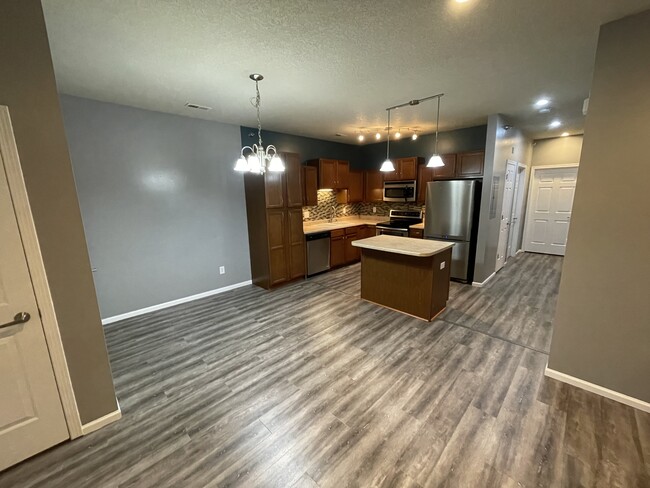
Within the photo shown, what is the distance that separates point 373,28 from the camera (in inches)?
70.5

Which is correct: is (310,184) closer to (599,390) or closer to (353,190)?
(353,190)

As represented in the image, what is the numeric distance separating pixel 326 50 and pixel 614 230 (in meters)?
2.56

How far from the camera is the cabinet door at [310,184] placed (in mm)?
5180

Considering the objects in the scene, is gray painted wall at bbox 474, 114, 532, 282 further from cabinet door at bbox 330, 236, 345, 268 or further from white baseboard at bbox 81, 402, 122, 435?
white baseboard at bbox 81, 402, 122, 435

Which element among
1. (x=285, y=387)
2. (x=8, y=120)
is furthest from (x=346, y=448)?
(x=8, y=120)

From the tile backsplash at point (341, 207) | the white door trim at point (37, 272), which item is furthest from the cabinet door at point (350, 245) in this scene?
the white door trim at point (37, 272)

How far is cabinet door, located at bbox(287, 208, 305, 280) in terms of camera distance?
466cm

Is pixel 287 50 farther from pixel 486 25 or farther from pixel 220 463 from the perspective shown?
pixel 220 463

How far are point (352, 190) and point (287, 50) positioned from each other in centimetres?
435

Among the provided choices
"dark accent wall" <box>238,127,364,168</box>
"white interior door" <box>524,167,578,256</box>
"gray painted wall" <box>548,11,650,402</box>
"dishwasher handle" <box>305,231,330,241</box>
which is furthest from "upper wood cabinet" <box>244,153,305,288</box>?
"white interior door" <box>524,167,578,256</box>

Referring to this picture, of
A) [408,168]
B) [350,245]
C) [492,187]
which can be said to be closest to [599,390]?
[492,187]

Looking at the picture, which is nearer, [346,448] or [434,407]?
[346,448]

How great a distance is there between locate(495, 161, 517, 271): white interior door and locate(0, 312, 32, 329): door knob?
608cm

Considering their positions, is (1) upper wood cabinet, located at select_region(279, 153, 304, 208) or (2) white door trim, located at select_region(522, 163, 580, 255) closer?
(1) upper wood cabinet, located at select_region(279, 153, 304, 208)
